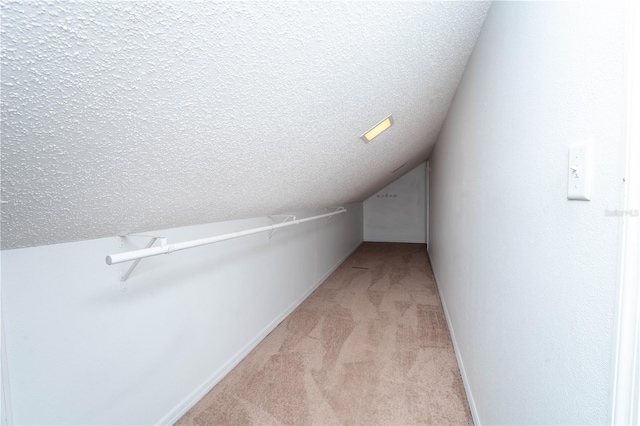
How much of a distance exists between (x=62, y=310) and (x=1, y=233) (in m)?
0.36

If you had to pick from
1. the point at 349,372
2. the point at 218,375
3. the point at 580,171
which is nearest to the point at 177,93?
the point at 580,171

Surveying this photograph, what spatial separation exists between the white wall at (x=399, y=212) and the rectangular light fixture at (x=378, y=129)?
512 centimetres

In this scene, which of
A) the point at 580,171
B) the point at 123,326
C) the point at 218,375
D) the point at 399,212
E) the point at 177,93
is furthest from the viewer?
the point at 399,212

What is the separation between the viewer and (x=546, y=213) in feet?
2.35

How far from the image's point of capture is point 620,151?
469mm

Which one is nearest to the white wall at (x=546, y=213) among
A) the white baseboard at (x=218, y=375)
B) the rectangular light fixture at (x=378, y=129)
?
the rectangular light fixture at (x=378, y=129)

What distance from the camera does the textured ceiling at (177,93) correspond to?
523 millimetres

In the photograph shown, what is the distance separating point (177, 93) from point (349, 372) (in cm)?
181

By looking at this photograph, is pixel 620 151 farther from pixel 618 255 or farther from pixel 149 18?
pixel 149 18

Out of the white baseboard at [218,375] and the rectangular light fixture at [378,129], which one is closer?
the white baseboard at [218,375]

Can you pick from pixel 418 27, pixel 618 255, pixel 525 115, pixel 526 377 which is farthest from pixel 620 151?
pixel 418 27

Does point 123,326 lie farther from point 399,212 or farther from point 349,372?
point 399,212

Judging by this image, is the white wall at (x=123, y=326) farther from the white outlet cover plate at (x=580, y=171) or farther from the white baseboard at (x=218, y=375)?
the white outlet cover plate at (x=580, y=171)

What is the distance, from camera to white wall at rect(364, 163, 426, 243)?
264 inches
